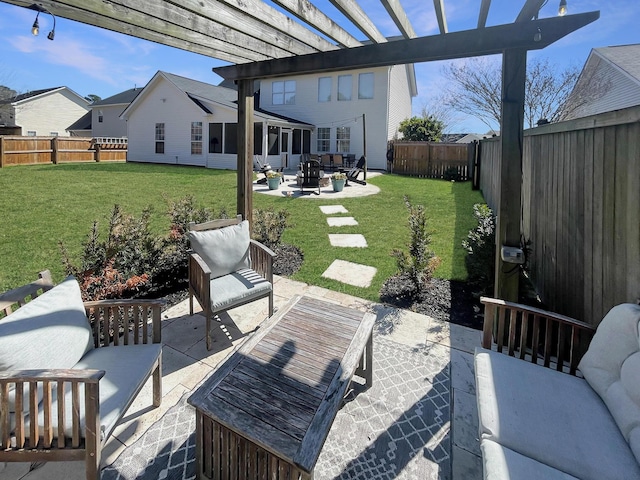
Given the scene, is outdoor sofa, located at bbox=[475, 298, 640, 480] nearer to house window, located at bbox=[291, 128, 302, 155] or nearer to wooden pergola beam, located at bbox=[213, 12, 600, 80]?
wooden pergola beam, located at bbox=[213, 12, 600, 80]

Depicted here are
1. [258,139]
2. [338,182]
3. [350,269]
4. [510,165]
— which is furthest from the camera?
[258,139]

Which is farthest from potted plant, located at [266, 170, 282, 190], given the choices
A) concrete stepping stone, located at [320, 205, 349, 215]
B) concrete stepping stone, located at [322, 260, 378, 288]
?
concrete stepping stone, located at [322, 260, 378, 288]

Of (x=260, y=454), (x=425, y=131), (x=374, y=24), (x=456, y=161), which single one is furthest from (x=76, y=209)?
(x=425, y=131)

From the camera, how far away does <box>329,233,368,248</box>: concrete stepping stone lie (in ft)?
20.1

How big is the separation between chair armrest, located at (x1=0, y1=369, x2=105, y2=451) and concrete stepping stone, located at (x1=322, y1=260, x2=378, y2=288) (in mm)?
3251

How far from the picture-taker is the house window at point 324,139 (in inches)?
811

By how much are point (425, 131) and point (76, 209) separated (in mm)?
17230

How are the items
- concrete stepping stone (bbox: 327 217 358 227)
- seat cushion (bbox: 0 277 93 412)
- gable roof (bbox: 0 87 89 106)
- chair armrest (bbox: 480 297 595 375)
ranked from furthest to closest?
gable roof (bbox: 0 87 89 106) → concrete stepping stone (bbox: 327 217 358 227) → chair armrest (bbox: 480 297 595 375) → seat cushion (bbox: 0 277 93 412)

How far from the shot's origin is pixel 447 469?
1.97 m

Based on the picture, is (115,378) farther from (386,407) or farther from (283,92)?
(283,92)

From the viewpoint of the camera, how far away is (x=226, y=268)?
11.9ft

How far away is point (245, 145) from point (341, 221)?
3551mm

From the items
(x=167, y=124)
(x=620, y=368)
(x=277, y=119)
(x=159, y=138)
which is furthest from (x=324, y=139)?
(x=620, y=368)

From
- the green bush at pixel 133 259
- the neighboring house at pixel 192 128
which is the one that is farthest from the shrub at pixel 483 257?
the neighboring house at pixel 192 128
